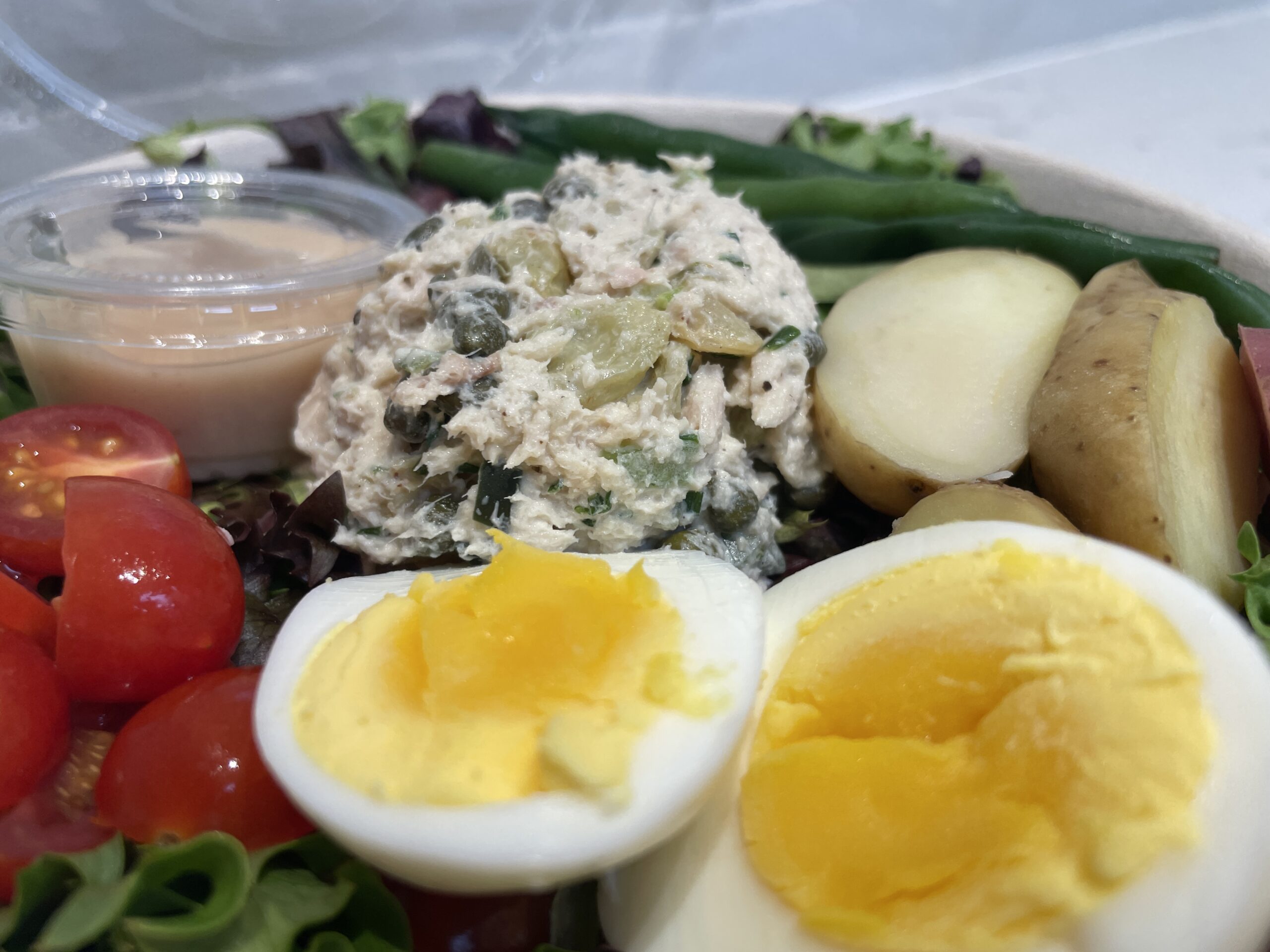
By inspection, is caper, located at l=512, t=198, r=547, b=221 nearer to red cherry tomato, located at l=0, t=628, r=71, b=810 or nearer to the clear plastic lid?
the clear plastic lid

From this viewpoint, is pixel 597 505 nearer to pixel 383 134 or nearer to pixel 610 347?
pixel 610 347

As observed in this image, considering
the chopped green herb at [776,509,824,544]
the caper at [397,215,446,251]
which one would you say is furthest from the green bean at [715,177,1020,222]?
the chopped green herb at [776,509,824,544]

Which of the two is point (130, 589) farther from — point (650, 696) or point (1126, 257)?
point (1126, 257)

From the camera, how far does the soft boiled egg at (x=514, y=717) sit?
113 cm

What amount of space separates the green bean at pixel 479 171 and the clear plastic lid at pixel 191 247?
0.41 metres

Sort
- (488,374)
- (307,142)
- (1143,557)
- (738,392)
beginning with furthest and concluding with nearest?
(307,142), (738,392), (488,374), (1143,557)

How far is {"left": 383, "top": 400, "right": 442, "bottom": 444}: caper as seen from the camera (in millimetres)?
1801

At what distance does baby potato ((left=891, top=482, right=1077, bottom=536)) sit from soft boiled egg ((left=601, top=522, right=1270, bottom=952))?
0.14 metres

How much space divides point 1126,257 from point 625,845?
2002 millimetres

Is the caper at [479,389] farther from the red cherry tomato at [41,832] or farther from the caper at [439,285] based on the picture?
the red cherry tomato at [41,832]

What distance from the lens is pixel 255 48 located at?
16.4ft

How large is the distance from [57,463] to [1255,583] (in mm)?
2395

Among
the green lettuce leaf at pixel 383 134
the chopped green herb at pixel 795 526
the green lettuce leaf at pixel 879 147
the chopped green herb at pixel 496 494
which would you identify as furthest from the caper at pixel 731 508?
the green lettuce leaf at pixel 383 134

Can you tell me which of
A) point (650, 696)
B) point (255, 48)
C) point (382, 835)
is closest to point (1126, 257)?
point (650, 696)
